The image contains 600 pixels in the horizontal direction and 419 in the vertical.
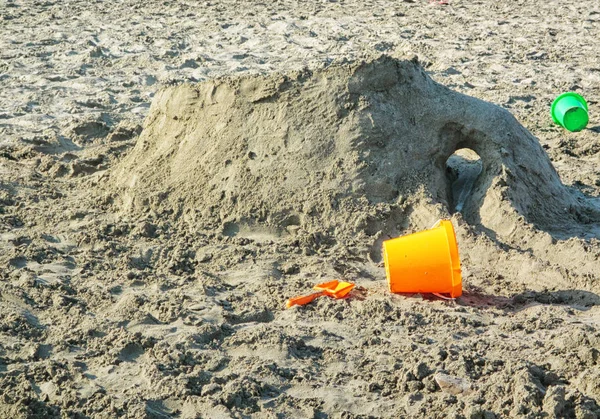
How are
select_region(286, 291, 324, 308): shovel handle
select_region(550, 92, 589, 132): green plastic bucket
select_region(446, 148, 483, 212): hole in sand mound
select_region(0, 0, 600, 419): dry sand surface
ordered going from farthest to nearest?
select_region(550, 92, 589, 132): green plastic bucket
select_region(446, 148, 483, 212): hole in sand mound
select_region(286, 291, 324, 308): shovel handle
select_region(0, 0, 600, 419): dry sand surface

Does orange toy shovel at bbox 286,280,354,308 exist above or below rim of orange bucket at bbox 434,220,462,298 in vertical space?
below

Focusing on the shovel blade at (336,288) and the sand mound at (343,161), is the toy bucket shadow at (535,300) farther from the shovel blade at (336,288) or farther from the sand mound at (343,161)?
the sand mound at (343,161)

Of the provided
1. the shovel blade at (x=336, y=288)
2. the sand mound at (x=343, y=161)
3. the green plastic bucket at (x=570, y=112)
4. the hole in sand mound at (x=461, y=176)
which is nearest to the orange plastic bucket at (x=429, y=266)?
the shovel blade at (x=336, y=288)

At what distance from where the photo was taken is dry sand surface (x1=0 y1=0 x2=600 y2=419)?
3.40 meters

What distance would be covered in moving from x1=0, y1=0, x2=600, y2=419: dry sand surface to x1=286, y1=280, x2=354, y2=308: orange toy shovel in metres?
0.05

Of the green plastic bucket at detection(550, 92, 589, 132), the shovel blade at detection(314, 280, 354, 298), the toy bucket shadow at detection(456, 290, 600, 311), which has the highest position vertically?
the green plastic bucket at detection(550, 92, 589, 132)

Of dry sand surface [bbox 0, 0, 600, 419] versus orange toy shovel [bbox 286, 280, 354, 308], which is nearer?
dry sand surface [bbox 0, 0, 600, 419]

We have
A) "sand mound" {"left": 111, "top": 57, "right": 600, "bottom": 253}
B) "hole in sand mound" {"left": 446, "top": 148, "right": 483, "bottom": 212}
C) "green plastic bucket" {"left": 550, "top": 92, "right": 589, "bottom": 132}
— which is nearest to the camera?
"sand mound" {"left": 111, "top": 57, "right": 600, "bottom": 253}

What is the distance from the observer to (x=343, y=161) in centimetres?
502

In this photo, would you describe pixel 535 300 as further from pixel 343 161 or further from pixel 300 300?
pixel 343 161

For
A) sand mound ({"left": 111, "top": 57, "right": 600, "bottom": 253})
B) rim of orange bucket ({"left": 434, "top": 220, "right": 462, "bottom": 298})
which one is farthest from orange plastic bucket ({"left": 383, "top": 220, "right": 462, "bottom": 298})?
sand mound ({"left": 111, "top": 57, "right": 600, "bottom": 253})

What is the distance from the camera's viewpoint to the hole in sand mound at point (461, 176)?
5246 mm

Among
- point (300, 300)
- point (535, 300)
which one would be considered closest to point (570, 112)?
point (535, 300)

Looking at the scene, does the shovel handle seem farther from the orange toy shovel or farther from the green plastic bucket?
the green plastic bucket
